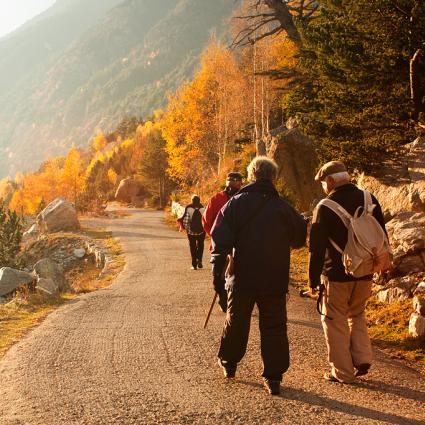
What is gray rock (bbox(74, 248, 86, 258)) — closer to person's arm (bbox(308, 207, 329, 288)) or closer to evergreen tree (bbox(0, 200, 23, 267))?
evergreen tree (bbox(0, 200, 23, 267))

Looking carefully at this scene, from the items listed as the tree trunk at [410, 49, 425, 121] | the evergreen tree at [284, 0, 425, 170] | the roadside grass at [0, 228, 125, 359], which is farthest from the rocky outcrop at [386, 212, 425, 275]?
the roadside grass at [0, 228, 125, 359]

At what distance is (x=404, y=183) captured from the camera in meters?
10.2

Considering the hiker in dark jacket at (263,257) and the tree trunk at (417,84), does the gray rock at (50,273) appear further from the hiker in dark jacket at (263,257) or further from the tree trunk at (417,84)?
the hiker in dark jacket at (263,257)

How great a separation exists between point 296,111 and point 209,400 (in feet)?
35.0

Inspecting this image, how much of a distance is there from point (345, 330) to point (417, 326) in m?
1.97

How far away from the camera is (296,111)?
45.1 ft

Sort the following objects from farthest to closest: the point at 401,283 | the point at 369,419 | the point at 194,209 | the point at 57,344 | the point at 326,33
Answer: the point at 194,209 < the point at 326,33 < the point at 401,283 < the point at 57,344 < the point at 369,419

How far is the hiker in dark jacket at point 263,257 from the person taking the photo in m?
4.46

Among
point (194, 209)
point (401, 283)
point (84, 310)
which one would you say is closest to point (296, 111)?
A: point (194, 209)

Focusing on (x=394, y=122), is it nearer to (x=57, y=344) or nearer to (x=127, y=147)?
(x=57, y=344)

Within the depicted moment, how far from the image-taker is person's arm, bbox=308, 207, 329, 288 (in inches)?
186

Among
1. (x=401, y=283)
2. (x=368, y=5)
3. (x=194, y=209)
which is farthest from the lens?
(x=194, y=209)

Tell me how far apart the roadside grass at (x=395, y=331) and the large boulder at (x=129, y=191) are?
52.7m

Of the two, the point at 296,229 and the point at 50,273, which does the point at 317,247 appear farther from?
the point at 50,273
